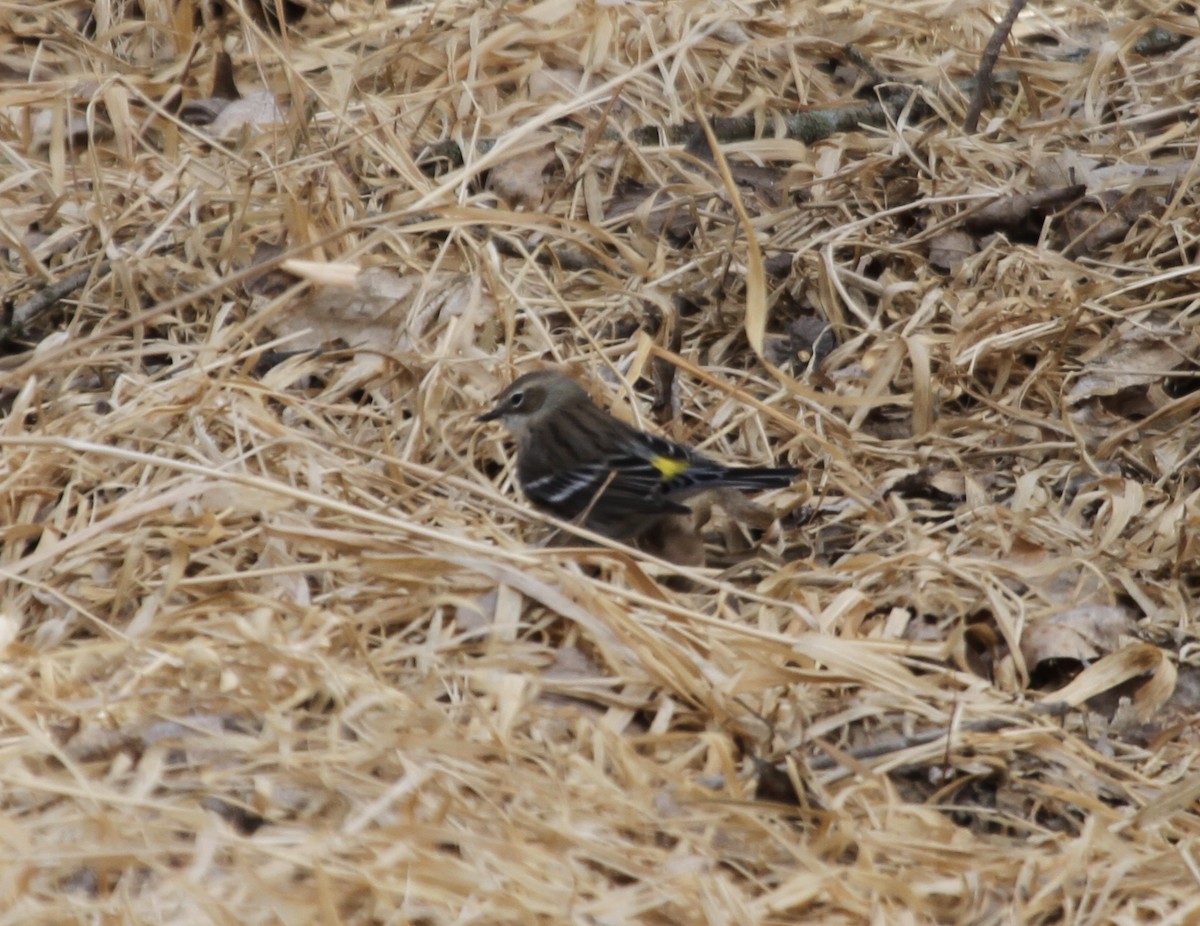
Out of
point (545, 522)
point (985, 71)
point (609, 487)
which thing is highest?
point (985, 71)

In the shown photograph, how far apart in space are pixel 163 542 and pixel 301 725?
924 millimetres

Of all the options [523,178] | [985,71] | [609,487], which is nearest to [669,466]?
[609,487]

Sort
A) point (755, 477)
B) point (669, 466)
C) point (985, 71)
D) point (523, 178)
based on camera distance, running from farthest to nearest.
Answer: point (985, 71) → point (523, 178) → point (669, 466) → point (755, 477)

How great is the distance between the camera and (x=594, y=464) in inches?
200

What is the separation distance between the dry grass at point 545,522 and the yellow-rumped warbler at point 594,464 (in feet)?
0.78

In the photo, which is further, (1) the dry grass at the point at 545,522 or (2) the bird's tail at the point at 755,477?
(2) the bird's tail at the point at 755,477

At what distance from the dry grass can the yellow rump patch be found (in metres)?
0.29

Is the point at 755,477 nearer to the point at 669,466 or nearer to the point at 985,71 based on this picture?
the point at 669,466

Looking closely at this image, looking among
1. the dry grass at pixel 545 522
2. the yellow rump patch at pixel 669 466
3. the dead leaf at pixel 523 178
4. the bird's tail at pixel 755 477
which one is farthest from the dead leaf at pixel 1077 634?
the dead leaf at pixel 523 178

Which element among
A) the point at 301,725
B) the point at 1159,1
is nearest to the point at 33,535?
the point at 301,725

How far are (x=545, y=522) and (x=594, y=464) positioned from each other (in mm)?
650

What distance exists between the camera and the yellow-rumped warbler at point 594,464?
486 centimetres

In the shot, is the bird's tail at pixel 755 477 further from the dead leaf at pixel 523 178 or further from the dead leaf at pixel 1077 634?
the dead leaf at pixel 523 178

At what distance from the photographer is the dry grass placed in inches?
133
